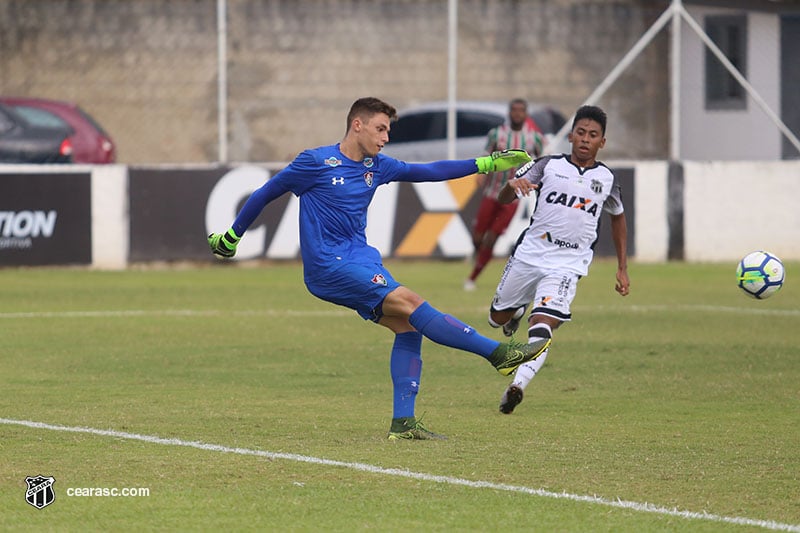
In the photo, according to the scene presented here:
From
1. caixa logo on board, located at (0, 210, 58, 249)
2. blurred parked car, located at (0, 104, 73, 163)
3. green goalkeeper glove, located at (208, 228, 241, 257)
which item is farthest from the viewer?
blurred parked car, located at (0, 104, 73, 163)

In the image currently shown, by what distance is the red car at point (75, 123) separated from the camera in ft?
70.6

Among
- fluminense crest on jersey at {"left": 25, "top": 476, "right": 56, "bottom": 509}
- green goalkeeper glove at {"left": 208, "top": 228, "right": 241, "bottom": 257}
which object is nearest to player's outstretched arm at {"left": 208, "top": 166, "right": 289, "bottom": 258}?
green goalkeeper glove at {"left": 208, "top": 228, "right": 241, "bottom": 257}

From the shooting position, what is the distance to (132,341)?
495 inches

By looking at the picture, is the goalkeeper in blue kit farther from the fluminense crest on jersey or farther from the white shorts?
the fluminense crest on jersey

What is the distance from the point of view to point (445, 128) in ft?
75.3

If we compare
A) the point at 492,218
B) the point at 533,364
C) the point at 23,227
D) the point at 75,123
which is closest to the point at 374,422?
the point at 533,364

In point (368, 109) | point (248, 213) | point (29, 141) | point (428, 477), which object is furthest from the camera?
point (29, 141)

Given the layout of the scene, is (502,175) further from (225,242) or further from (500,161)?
(225,242)

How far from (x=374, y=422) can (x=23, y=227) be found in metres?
11.5

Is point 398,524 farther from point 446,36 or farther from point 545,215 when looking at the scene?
point 446,36

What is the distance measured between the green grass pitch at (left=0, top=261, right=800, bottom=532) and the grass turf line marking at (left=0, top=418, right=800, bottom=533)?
0.02 m

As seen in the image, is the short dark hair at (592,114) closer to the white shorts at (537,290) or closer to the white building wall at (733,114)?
the white shorts at (537,290)

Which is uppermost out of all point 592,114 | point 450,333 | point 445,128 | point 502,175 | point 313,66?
point 313,66

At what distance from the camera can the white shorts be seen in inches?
369
